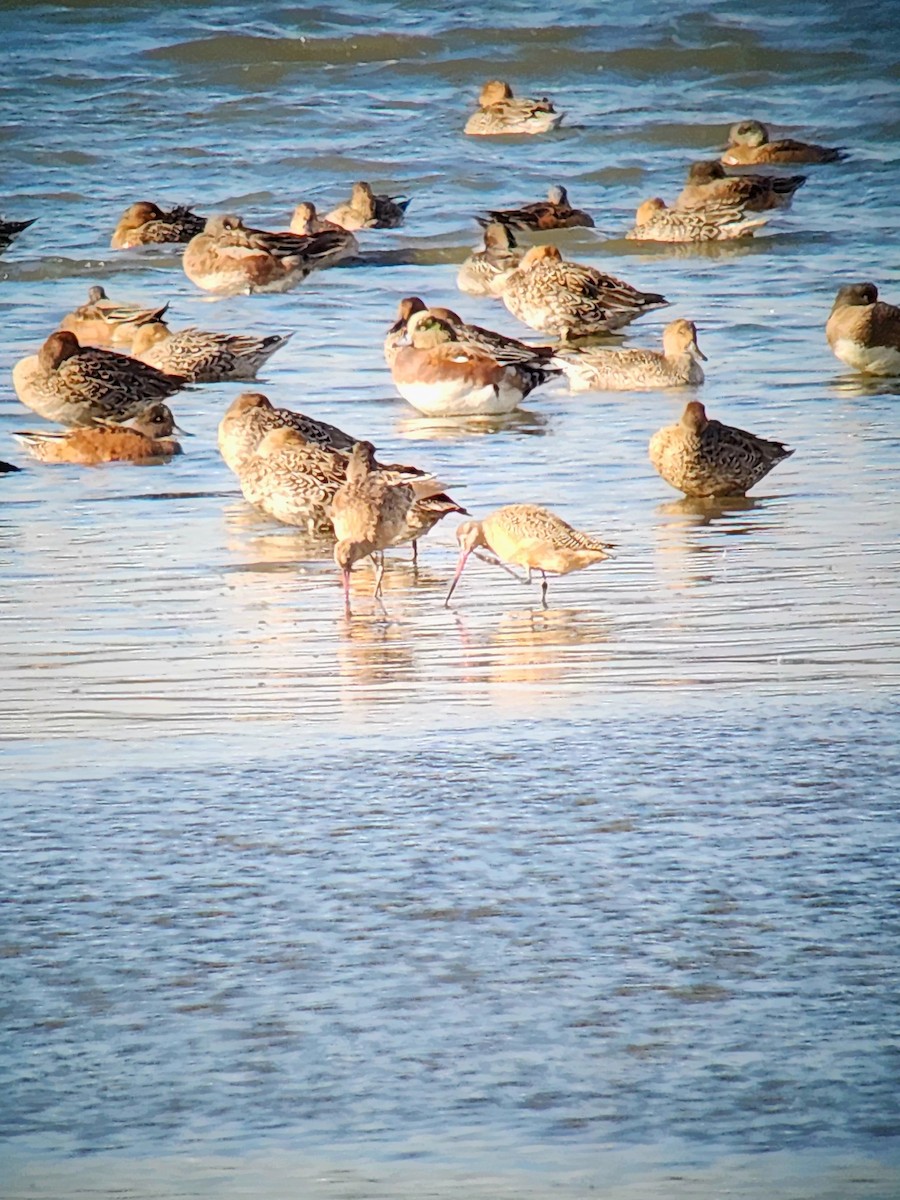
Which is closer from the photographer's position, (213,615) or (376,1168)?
(376,1168)

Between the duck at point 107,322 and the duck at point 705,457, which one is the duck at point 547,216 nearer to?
the duck at point 107,322

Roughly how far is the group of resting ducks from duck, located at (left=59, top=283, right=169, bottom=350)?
17 mm

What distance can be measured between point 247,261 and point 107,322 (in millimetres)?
2845

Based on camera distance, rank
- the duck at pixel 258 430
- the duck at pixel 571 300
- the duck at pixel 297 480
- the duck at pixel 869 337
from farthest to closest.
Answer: the duck at pixel 571 300 < the duck at pixel 869 337 < the duck at pixel 258 430 < the duck at pixel 297 480

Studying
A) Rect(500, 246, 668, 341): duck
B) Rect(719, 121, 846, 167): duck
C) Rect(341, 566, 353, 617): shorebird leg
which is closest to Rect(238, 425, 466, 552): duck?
Rect(341, 566, 353, 617): shorebird leg

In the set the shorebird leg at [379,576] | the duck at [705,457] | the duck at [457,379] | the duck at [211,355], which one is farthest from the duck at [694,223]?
the shorebird leg at [379,576]

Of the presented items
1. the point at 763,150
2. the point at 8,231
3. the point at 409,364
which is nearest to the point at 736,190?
the point at 763,150

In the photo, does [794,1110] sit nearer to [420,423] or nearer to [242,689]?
[242,689]

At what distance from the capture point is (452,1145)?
338 cm

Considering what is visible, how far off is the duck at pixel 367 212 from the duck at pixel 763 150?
5608 millimetres

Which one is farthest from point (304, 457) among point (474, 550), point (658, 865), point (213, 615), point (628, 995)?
point (628, 995)

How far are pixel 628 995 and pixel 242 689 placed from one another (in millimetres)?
2547

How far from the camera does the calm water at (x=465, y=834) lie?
3451 mm

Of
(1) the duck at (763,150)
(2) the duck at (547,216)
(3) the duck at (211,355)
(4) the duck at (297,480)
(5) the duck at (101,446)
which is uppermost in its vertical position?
(4) the duck at (297,480)
